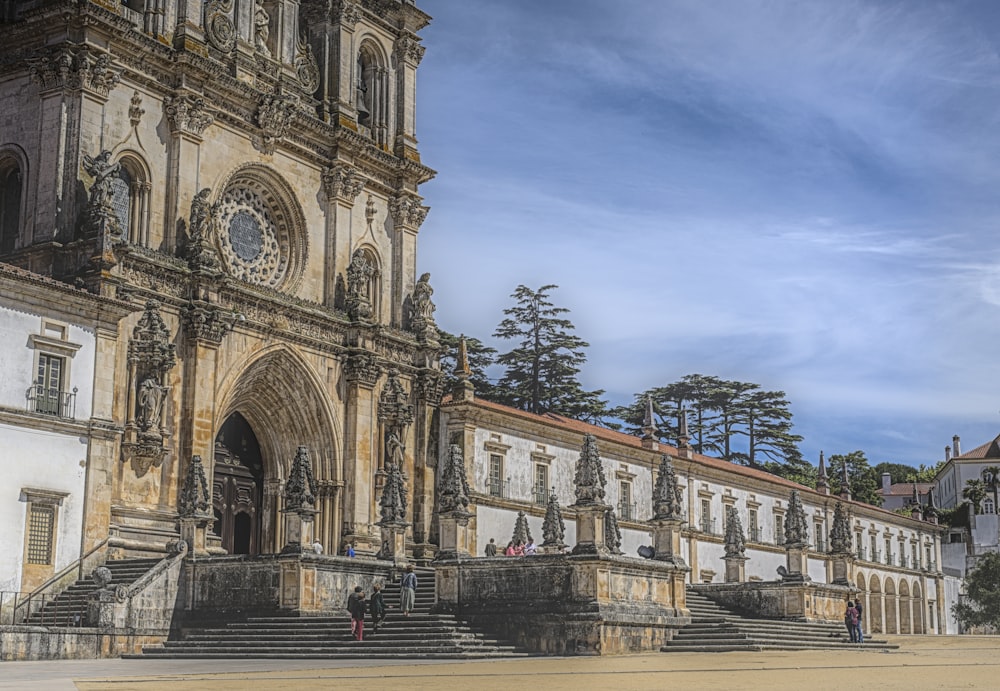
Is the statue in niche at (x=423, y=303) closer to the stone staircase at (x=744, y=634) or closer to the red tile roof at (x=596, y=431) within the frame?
the red tile roof at (x=596, y=431)

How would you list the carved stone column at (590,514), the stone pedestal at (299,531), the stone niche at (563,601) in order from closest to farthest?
1. the stone niche at (563,601)
2. the carved stone column at (590,514)
3. the stone pedestal at (299,531)

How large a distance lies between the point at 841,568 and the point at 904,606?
135 ft

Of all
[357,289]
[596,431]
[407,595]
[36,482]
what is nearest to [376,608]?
[407,595]

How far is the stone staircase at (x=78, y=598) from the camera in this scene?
27.8 metres

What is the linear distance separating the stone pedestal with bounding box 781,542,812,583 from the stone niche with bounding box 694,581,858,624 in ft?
0.83

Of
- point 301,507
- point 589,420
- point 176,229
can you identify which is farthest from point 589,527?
point 589,420

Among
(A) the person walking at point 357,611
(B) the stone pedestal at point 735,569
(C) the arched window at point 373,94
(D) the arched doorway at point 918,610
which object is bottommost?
(D) the arched doorway at point 918,610

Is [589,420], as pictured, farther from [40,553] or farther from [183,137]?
[40,553]

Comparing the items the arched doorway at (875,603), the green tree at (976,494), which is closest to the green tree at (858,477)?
the green tree at (976,494)

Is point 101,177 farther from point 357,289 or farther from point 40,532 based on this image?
point 357,289

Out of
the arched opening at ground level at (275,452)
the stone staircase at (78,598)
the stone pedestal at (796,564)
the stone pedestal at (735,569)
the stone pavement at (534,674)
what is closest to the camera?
the stone pavement at (534,674)

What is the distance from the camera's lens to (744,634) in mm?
29422

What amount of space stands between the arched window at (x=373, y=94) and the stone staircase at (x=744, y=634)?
1919cm

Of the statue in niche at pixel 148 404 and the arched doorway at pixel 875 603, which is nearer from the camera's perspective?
the statue in niche at pixel 148 404
